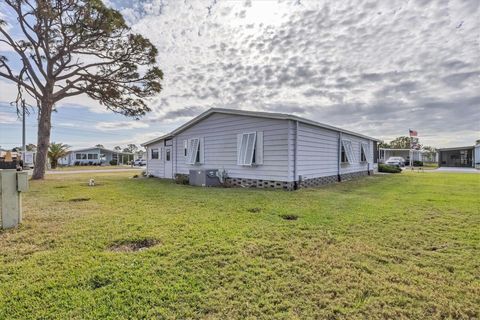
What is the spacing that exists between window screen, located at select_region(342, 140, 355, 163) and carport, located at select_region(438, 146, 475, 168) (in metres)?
25.3

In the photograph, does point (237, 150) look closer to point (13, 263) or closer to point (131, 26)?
point (13, 263)

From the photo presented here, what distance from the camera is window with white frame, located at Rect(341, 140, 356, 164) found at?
14773 millimetres

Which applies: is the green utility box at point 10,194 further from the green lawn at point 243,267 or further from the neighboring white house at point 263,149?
the neighboring white house at point 263,149

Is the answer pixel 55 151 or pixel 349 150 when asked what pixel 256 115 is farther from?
pixel 55 151

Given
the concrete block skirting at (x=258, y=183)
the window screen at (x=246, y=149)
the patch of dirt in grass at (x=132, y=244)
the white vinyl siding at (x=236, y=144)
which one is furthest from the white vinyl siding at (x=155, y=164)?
the patch of dirt in grass at (x=132, y=244)

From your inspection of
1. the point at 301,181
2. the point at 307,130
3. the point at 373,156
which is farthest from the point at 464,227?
the point at 373,156

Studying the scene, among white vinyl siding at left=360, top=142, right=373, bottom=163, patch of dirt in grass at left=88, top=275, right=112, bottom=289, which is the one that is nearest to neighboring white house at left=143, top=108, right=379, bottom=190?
white vinyl siding at left=360, top=142, right=373, bottom=163

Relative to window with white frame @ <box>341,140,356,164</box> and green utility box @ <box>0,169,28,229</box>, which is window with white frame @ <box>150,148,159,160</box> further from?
green utility box @ <box>0,169,28,229</box>

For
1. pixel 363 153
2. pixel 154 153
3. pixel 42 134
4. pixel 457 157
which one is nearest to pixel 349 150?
pixel 363 153

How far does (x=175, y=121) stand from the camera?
1005 inches

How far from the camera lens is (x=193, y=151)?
572 inches

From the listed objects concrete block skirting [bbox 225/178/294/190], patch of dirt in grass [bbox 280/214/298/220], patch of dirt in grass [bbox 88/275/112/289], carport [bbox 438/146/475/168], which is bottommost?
patch of dirt in grass [bbox 88/275/112/289]

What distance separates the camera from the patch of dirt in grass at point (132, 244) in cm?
388

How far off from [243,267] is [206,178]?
9.28m
